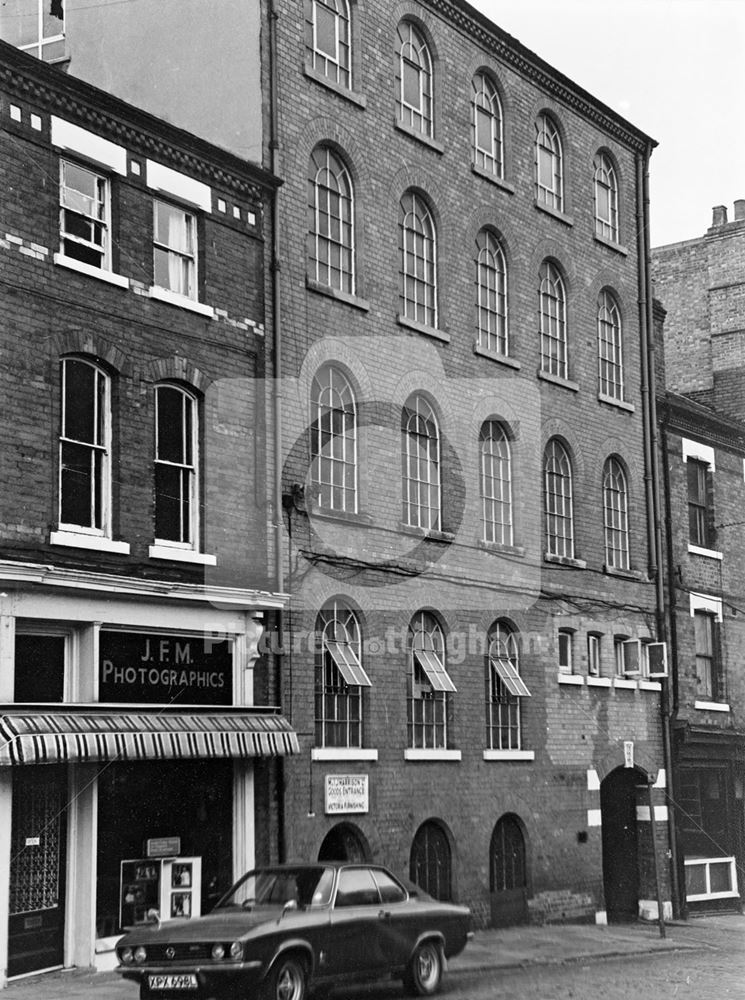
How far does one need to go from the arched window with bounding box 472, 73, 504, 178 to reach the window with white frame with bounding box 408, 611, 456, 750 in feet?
29.4

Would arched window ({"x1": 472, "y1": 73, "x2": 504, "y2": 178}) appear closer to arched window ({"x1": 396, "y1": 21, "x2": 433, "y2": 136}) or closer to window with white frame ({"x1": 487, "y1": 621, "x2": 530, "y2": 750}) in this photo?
arched window ({"x1": 396, "y1": 21, "x2": 433, "y2": 136})

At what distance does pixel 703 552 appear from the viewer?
33375mm

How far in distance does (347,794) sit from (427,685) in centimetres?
315

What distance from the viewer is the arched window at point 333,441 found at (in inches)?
909

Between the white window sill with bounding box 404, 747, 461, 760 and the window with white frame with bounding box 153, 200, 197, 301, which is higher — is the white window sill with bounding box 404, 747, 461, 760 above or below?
below

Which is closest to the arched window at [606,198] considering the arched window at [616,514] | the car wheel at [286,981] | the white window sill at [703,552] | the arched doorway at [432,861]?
the arched window at [616,514]

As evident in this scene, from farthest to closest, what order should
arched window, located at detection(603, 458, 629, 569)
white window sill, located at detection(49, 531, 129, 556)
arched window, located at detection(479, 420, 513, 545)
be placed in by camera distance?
arched window, located at detection(603, 458, 629, 569) < arched window, located at detection(479, 420, 513, 545) < white window sill, located at detection(49, 531, 129, 556)

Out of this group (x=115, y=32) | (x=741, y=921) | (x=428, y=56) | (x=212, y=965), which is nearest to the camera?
(x=212, y=965)

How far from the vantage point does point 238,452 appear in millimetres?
21281

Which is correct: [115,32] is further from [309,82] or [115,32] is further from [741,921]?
[741,921]

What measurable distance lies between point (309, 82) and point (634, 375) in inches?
453

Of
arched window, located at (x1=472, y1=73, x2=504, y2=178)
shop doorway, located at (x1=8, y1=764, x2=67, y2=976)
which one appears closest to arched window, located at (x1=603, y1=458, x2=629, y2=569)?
arched window, located at (x1=472, y1=73, x2=504, y2=178)

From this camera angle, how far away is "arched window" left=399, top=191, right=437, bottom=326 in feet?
84.7

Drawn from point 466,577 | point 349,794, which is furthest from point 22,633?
point 466,577
